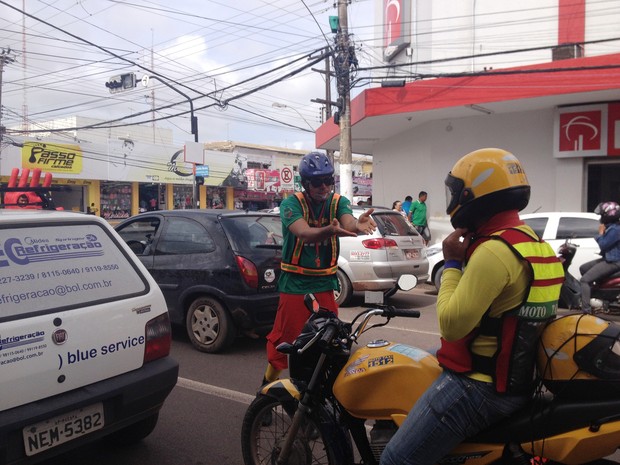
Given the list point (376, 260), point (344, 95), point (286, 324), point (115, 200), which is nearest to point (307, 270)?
point (286, 324)

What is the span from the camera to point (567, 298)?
7.14 meters

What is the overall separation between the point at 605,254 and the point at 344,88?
27.9ft

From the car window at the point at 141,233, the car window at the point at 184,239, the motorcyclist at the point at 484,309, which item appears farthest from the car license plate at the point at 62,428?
the car window at the point at 141,233

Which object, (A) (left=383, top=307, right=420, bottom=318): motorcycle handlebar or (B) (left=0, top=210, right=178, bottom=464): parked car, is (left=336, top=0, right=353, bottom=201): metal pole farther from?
(A) (left=383, top=307, right=420, bottom=318): motorcycle handlebar

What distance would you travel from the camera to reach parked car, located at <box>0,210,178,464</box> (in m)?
2.67

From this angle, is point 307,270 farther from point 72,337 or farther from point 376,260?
point 376,260

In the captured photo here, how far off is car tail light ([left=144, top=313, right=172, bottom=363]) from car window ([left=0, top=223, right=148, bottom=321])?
0.22m

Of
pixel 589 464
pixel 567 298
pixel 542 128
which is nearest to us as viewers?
pixel 589 464

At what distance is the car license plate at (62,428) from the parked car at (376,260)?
5.78 m

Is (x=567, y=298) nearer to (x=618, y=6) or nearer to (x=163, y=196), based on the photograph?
(x=618, y=6)

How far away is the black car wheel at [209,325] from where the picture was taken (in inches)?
223

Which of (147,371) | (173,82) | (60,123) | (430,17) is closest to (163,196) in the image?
(60,123)

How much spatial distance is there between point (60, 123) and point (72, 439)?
4163cm

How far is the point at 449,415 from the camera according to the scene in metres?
2.07
